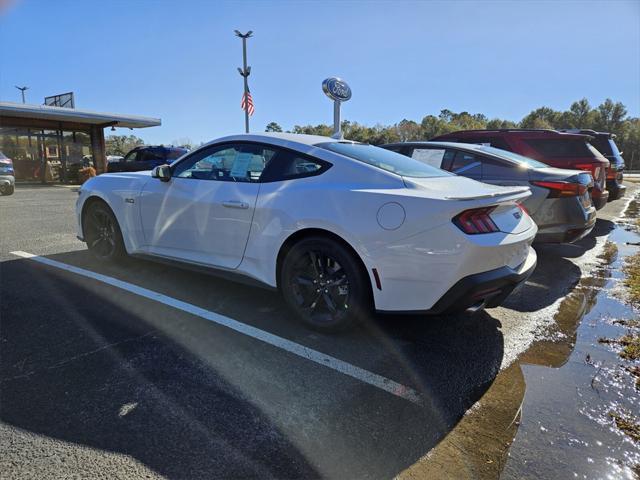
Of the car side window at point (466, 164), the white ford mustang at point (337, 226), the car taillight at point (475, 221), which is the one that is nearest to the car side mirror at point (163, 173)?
the white ford mustang at point (337, 226)

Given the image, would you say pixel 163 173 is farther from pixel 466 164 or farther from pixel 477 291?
pixel 466 164

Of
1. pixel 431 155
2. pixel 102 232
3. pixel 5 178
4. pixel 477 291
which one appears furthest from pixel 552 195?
pixel 5 178

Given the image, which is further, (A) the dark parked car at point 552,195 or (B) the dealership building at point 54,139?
(B) the dealership building at point 54,139

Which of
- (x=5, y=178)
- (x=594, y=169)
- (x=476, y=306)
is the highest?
(x=594, y=169)

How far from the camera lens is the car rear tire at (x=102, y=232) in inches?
189

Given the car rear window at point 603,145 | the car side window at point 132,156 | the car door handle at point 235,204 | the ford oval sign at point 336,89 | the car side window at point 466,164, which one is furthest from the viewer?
the car side window at point 132,156

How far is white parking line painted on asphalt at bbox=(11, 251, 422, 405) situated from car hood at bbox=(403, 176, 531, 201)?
124 cm

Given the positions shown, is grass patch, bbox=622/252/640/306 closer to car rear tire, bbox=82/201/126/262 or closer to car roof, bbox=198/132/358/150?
car roof, bbox=198/132/358/150

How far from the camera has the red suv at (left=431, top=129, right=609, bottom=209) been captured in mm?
6809

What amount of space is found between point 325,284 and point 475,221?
1.17 meters

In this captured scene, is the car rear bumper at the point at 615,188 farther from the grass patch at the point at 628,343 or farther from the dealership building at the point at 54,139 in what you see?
the dealership building at the point at 54,139

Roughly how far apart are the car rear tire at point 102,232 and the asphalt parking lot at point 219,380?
0.54 metres

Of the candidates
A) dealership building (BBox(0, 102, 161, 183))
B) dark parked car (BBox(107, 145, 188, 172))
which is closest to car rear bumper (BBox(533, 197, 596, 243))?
dark parked car (BBox(107, 145, 188, 172))

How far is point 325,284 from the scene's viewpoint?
3295 millimetres
